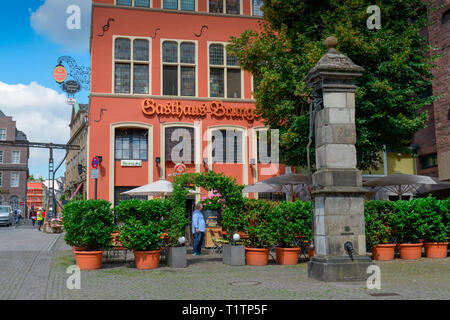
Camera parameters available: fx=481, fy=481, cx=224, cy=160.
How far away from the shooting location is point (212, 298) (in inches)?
317

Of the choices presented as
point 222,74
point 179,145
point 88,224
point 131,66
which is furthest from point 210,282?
point 222,74

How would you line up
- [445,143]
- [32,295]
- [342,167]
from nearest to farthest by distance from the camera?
[32,295]
[342,167]
[445,143]

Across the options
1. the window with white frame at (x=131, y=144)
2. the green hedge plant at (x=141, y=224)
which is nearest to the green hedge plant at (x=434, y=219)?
the green hedge plant at (x=141, y=224)

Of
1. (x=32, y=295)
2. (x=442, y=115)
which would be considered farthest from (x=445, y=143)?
(x=32, y=295)

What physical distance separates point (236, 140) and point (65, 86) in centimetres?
1458

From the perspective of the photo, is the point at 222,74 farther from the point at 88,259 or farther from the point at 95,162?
the point at 88,259

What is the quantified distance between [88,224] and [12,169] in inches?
2601

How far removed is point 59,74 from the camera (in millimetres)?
29625

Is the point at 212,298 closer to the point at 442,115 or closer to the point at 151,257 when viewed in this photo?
the point at 151,257

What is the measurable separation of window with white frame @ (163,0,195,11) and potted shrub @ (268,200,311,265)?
48.9 feet

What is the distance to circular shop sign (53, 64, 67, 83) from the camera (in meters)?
29.3

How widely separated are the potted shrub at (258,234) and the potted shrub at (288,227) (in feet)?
0.57

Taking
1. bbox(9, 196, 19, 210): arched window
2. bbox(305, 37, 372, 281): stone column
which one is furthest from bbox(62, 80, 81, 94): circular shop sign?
bbox(9, 196, 19, 210): arched window

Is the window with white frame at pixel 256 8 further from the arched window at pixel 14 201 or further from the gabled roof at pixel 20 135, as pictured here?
the gabled roof at pixel 20 135
